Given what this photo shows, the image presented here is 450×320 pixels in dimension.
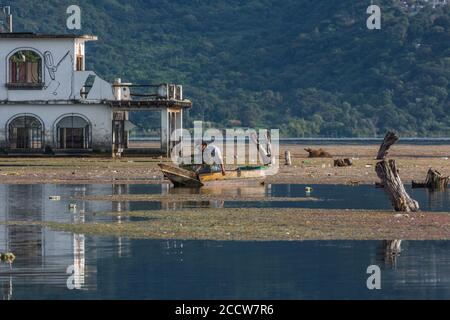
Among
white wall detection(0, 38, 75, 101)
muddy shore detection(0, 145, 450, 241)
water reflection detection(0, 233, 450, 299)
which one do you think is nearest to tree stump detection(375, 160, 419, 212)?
muddy shore detection(0, 145, 450, 241)

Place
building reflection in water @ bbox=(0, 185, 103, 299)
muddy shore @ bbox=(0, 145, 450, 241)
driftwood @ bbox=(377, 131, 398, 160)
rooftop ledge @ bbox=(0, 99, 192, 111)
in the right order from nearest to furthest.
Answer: building reflection in water @ bbox=(0, 185, 103, 299)
muddy shore @ bbox=(0, 145, 450, 241)
driftwood @ bbox=(377, 131, 398, 160)
rooftop ledge @ bbox=(0, 99, 192, 111)

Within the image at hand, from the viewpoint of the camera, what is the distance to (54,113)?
8194 centimetres

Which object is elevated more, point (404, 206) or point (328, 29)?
point (328, 29)

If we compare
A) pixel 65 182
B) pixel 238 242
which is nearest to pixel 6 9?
pixel 65 182

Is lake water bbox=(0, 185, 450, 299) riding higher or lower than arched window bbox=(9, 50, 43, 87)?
lower

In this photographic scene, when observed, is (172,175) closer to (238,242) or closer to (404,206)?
(404,206)

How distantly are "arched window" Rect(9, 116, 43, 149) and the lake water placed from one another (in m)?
45.9

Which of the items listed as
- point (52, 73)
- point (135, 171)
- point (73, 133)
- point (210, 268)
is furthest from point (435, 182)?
point (73, 133)

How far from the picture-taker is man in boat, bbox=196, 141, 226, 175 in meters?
54.3

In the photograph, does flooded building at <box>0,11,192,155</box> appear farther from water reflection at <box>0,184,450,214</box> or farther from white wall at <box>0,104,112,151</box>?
water reflection at <box>0,184,450,214</box>

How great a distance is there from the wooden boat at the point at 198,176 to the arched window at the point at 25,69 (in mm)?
27740

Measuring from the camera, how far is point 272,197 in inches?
1929

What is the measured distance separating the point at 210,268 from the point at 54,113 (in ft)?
177

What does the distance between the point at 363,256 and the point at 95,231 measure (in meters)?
7.58
